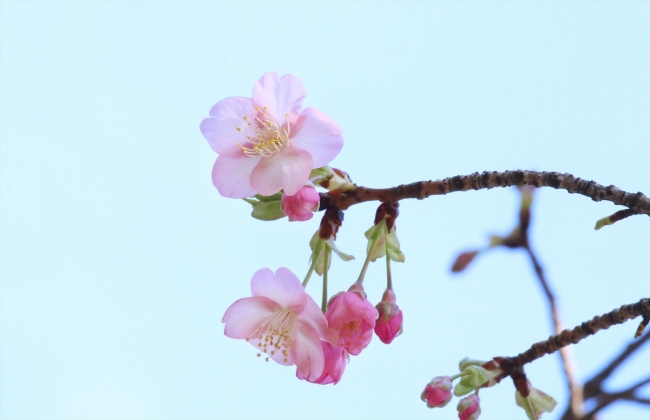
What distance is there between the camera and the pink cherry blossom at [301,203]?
0.92 m

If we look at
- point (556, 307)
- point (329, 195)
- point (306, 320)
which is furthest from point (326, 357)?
point (556, 307)

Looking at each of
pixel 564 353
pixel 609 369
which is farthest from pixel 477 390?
pixel 609 369

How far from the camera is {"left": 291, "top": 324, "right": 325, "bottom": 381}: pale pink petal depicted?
0.92m

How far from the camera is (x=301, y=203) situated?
36.0 inches

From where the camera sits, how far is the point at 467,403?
1.06 meters

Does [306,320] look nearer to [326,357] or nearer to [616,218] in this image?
[326,357]

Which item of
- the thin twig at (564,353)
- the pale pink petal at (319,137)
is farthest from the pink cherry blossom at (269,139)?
the thin twig at (564,353)

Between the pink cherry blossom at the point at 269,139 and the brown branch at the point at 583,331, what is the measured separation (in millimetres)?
429

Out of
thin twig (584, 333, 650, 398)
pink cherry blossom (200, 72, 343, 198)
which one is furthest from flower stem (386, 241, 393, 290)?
thin twig (584, 333, 650, 398)

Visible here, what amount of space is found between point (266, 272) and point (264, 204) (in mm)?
119

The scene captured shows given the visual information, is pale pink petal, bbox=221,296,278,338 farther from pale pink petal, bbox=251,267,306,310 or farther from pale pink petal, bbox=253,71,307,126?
pale pink petal, bbox=253,71,307,126

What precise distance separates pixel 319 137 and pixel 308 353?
1.05ft

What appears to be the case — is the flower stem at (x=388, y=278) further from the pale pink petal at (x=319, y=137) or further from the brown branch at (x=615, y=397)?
the brown branch at (x=615, y=397)

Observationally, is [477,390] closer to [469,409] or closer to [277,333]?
[469,409]
